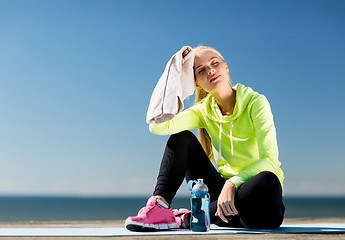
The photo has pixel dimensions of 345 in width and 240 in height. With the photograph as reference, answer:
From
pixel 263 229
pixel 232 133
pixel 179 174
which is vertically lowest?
pixel 263 229

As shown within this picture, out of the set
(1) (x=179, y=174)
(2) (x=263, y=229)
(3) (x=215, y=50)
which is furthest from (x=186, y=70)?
(2) (x=263, y=229)

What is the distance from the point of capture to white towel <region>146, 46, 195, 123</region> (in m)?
2.66

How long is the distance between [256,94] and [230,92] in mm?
196

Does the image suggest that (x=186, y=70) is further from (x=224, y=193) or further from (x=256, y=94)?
(x=224, y=193)

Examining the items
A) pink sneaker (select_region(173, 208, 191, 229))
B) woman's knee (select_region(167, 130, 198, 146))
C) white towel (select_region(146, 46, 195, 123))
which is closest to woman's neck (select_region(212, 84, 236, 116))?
white towel (select_region(146, 46, 195, 123))

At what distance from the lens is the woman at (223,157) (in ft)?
7.65

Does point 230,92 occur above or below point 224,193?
above

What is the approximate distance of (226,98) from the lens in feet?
9.27

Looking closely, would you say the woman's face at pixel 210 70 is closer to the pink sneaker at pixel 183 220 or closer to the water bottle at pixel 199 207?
the water bottle at pixel 199 207

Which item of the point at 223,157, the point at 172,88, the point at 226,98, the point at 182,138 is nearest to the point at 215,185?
the point at 223,157

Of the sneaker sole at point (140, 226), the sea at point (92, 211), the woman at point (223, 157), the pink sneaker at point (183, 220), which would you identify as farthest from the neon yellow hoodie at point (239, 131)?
the sea at point (92, 211)

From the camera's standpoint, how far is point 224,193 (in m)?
2.30

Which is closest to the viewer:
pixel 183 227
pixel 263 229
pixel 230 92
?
pixel 263 229

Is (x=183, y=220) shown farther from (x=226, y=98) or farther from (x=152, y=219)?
(x=226, y=98)
